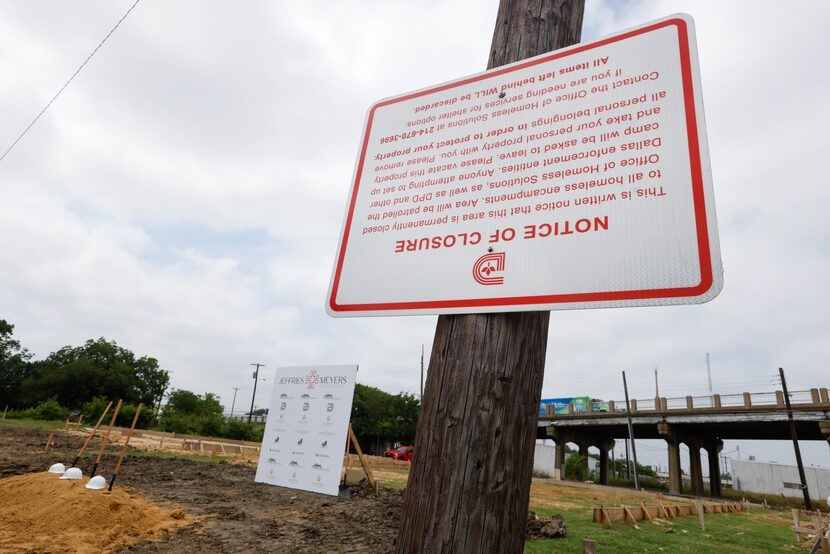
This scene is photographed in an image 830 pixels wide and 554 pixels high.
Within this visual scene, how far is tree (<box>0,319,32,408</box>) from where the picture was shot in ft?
206

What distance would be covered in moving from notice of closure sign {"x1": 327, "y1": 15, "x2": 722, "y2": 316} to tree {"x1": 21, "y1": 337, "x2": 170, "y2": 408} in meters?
68.8

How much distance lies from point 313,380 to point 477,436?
288 inches

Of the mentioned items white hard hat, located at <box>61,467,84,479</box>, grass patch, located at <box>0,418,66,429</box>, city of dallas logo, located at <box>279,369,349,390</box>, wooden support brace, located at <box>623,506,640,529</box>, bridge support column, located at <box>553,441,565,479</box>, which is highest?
city of dallas logo, located at <box>279,369,349,390</box>

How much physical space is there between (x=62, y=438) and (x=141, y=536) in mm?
19711

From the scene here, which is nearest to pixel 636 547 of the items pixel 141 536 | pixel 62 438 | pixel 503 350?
pixel 141 536

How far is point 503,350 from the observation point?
1.54 meters

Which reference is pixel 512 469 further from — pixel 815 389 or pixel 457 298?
pixel 815 389

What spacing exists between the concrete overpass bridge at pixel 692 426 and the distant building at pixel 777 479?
31.6 ft

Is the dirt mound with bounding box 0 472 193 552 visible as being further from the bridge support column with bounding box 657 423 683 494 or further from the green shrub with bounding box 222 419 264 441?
the bridge support column with bounding box 657 423 683 494

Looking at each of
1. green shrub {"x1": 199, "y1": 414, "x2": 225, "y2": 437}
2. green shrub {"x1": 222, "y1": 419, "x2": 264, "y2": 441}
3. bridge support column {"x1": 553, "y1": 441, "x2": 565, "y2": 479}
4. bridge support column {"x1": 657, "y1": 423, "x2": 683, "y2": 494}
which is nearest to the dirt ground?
green shrub {"x1": 222, "y1": 419, "x2": 264, "y2": 441}

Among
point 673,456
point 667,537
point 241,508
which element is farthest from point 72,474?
point 673,456

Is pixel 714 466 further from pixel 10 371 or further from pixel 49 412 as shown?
pixel 10 371

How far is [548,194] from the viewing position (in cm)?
156

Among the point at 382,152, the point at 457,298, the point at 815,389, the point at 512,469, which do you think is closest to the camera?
the point at 512,469
